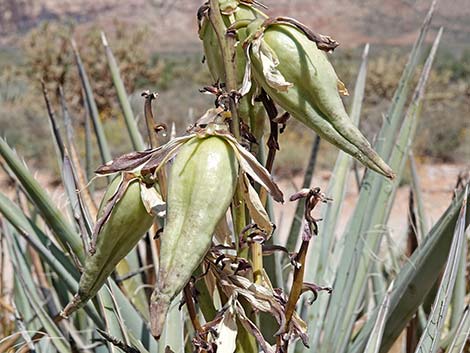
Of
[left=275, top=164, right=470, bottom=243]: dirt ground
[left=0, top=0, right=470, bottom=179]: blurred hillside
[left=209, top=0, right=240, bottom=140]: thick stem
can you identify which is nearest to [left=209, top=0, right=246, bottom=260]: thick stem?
[left=209, top=0, right=240, bottom=140]: thick stem

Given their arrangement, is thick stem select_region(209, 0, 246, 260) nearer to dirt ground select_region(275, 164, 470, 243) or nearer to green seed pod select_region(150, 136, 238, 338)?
green seed pod select_region(150, 136, 238, 338)

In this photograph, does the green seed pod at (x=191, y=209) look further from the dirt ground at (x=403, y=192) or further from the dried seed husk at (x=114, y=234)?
the dirt ground at (x=403, y=192)

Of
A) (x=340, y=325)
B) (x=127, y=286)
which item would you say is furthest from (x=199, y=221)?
(x=127, y=286)

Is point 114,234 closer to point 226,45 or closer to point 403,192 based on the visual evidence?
point 226,45

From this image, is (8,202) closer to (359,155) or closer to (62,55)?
(359,155)

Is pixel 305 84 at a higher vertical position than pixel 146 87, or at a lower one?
higher

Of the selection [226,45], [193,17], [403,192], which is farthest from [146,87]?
[193,17]
